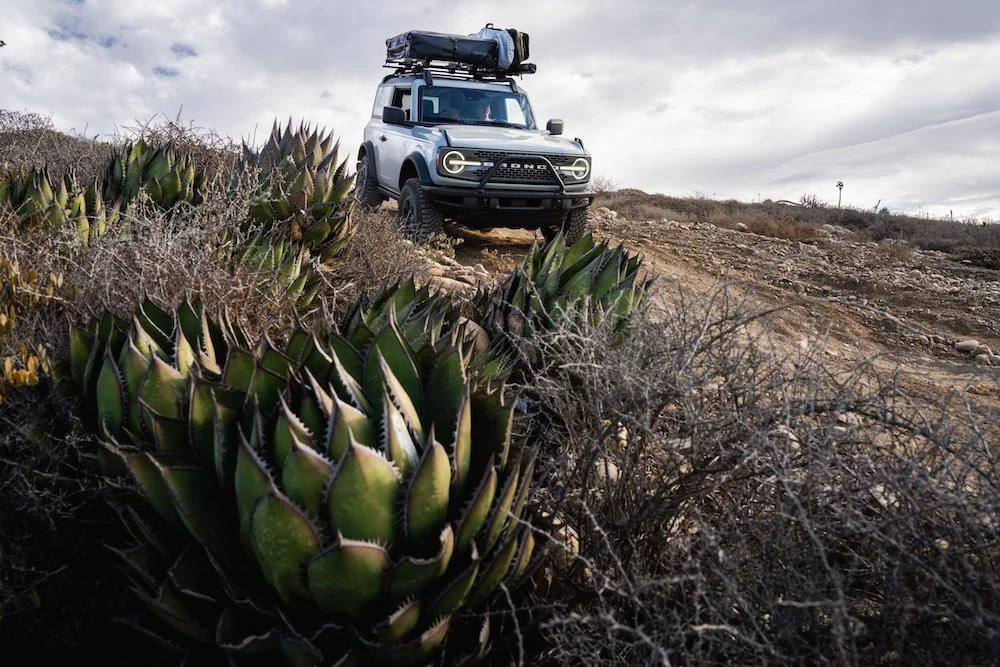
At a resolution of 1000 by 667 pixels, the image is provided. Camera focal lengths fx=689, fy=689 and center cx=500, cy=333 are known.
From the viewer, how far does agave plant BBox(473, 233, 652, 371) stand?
11.9 ft

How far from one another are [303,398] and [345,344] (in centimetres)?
36

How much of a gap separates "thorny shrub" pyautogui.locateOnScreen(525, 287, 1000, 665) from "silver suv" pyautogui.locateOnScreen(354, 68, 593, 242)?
5834mm

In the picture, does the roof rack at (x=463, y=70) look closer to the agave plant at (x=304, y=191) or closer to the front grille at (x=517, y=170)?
the front grille at (x=517, y=170)

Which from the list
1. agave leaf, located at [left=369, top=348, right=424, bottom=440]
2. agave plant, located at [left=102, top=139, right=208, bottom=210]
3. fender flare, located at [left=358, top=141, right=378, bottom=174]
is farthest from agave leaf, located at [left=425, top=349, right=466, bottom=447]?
fender flare, located at [left=358, top=141, right=378, bottom=174]

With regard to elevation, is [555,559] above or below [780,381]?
below

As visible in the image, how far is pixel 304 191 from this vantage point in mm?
5398

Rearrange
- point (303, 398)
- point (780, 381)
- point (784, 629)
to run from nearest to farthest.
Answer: point (784, 629) → point (303, 398) → point (780, 381)

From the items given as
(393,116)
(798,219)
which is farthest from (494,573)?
(798,219)

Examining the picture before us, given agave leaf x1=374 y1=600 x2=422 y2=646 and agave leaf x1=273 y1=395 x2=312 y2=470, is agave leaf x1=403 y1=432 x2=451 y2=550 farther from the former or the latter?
agave leaf x1=273 y1=395 x2=312 y2=470

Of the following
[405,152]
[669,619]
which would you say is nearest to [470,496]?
[669,619]

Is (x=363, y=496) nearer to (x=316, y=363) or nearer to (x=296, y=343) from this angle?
(x=316, y=363)

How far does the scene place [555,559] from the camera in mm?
2418

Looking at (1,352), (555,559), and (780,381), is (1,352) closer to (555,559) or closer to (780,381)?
(555,559)

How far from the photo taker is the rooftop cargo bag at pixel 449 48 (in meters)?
11.1
